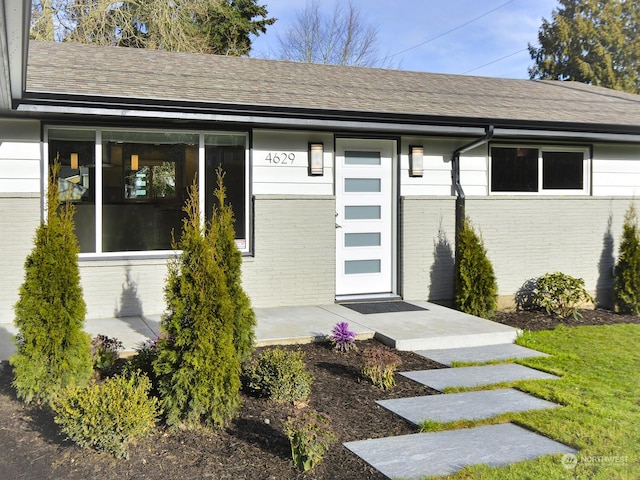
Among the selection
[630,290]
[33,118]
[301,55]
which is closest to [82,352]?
[33,118]

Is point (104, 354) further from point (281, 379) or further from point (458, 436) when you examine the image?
point (458, 436)

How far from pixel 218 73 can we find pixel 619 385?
7.35 m

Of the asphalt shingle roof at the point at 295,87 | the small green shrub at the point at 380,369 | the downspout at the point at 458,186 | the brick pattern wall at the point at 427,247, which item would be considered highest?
the asphalt shingle roof at the point at 295,87

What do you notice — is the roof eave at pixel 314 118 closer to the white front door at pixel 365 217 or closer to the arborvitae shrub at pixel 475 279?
the white front door at pixel 365 217

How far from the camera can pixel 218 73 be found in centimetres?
992

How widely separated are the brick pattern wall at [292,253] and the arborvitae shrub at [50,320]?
12.7 feet

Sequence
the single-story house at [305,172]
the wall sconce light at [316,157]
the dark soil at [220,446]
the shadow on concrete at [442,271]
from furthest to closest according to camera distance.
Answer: the shadow on concrete at [442,271], the wall sconce light at [316,157], the single-story house at [305,172], the dark soil at [220,446]

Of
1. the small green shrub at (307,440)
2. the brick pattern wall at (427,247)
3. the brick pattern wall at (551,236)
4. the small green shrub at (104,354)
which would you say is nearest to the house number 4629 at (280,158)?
the brick pattern wall at (427,247)

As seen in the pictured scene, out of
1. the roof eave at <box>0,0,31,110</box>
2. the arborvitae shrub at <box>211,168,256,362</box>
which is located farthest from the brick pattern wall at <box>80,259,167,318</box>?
the arborvitae shrub at <box>211,168,256,362</box>

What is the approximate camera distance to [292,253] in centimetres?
884

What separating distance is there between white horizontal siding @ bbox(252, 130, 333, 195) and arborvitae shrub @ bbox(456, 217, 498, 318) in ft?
7.14

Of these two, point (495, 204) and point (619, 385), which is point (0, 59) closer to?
point (619, 385)

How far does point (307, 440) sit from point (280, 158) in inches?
219

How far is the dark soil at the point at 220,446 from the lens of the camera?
12.3 ft
